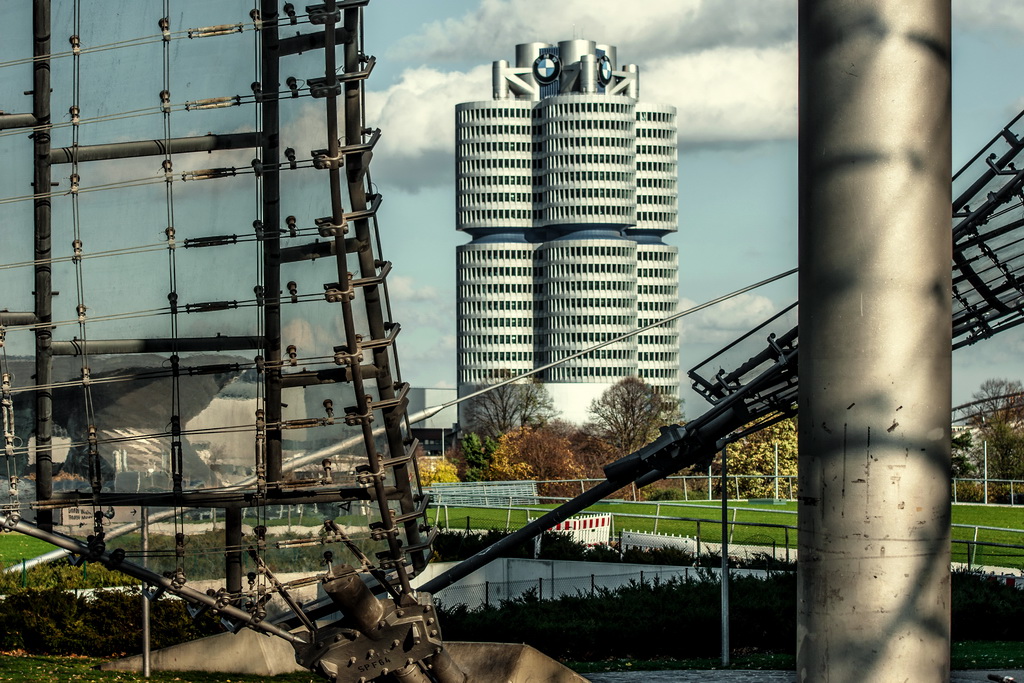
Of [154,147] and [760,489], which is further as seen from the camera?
[760,489]

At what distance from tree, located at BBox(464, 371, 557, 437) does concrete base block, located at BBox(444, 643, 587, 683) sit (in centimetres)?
11346

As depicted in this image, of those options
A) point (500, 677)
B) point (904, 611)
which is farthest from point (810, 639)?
point (500, 677)

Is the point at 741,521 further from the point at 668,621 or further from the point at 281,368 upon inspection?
the point at 281,368

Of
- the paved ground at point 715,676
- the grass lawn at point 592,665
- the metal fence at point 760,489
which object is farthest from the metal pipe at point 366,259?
the metal fence at point 760,489

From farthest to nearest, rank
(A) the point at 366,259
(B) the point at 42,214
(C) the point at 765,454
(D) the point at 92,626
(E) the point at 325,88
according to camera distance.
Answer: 1. (C) the point at 765,454
2. (D) the point at 92,626
3. (B) the point at 42,214
4. (A) the point at 366,259
5. (E) the point at 325,88

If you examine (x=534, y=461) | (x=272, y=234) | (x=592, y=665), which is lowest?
(x=534, y=461)

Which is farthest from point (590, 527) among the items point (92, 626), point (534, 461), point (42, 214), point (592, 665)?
point (534, 461)

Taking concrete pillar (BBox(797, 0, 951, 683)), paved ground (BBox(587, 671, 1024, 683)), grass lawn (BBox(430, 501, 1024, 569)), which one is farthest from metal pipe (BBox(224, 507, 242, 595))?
grass lawn (BBox(430, 501, 1024, 569))

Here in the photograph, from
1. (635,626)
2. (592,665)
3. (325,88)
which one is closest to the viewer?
(325,88)

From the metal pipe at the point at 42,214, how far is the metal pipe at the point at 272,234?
5.84ft

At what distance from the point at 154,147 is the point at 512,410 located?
126122mm

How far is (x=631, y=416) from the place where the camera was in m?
120

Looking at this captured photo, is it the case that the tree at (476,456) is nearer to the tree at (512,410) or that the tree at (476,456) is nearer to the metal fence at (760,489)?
the metal fence at (760,489)

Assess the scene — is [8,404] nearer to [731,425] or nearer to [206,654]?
[206,654]
